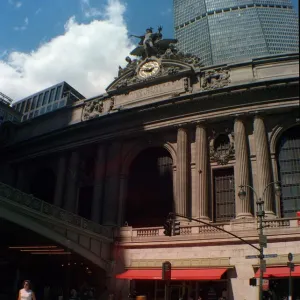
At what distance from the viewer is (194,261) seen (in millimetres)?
27203

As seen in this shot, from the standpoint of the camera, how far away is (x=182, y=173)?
1305 inches

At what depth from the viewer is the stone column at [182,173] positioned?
3216 cm

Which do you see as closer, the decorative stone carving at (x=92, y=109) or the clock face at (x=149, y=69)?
the clock face at (x=149, y=69)

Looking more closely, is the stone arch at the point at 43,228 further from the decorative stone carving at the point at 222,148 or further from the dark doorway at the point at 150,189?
the decorative stone carving at the point at 222,148

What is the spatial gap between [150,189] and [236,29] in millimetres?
86083

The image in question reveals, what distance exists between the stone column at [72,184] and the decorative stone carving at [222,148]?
44.3ft

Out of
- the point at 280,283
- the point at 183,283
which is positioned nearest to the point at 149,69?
the point at 183,283

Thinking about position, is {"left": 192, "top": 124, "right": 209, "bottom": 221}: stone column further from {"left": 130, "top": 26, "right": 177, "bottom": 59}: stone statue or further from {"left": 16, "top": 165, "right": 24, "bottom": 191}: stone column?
{"left": 16, "top": 165, "right": 24, "bottom": 191}: stone column

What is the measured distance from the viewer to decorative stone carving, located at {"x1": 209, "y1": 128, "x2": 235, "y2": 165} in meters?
33.0

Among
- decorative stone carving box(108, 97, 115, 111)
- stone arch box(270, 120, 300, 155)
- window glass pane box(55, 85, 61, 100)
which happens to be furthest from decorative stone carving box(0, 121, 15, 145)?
stone arch box(270, 120, 300, 155)

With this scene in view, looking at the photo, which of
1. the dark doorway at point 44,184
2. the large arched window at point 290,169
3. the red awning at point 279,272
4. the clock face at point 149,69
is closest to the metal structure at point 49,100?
the dark doorway at point 44,184

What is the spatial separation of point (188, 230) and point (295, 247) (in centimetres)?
706

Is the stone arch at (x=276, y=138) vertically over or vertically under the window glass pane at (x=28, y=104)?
under

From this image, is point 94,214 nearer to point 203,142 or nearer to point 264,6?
point 203,142
